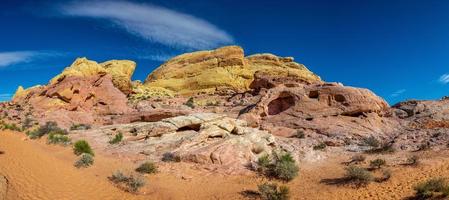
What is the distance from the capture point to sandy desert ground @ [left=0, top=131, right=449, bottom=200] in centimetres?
1265

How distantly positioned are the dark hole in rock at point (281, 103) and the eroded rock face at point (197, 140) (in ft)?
15.2

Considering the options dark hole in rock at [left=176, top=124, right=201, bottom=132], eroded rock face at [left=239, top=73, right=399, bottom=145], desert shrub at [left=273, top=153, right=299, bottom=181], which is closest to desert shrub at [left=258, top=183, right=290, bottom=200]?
desert shrub at [left=273, top=153, right=299, bottom=181]

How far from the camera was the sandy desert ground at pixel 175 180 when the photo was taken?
12648mm

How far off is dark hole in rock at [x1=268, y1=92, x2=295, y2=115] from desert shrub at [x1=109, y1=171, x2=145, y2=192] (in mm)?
16892

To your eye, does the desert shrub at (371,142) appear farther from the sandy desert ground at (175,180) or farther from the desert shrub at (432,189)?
the desert shrub at (432,189)

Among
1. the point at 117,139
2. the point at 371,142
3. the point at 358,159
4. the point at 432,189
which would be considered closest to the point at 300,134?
the point at 371,142

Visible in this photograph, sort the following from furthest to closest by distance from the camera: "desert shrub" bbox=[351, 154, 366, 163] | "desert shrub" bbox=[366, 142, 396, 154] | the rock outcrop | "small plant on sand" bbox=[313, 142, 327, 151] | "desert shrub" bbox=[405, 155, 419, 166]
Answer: the rock outcrop → "small plant on sand" bbox=[313, 142, 327, 151] → "desert shrub" bbox=[366, 142, 396, 154] → "desert shrub" bbox=[351, 154, 366, 163] → "desert shrub" bbox=[405, 155, 419, 166]

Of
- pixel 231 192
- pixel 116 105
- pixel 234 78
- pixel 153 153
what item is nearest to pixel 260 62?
pixel 234 78

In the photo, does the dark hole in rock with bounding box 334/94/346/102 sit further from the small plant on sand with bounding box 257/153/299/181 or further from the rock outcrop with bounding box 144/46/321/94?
the rock outcrop with bounding box 144/46/321/94

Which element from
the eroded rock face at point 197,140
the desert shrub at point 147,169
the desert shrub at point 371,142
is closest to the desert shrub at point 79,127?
the eroded rock face at point 197,140

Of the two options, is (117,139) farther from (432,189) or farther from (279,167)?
(432,189)

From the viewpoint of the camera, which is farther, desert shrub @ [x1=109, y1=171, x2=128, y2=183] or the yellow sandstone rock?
the yellow sandstone rock

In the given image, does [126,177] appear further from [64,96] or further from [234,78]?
[234,78]

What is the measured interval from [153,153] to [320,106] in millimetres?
14193
